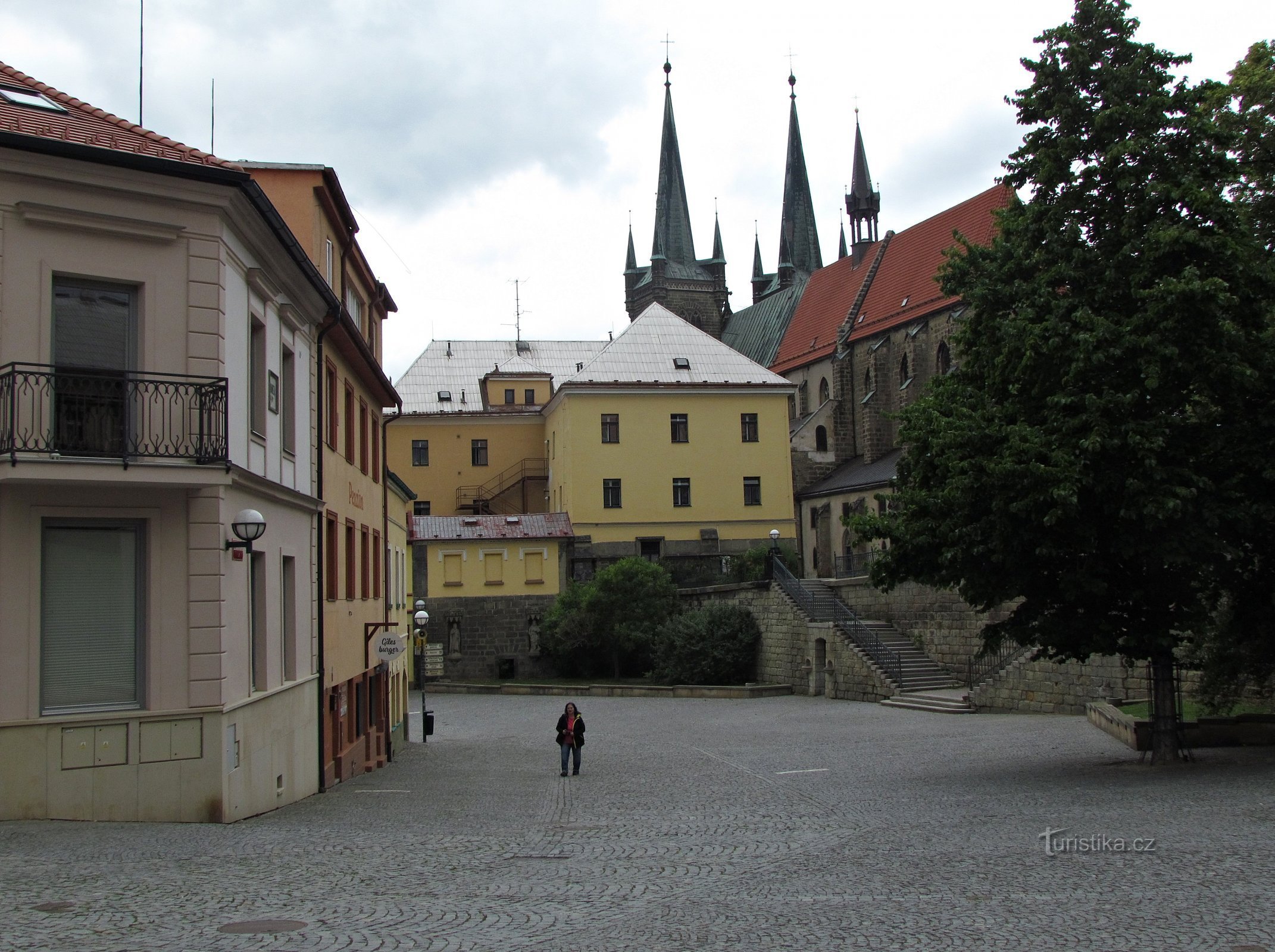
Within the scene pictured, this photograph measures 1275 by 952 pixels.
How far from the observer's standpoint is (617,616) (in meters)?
49.5

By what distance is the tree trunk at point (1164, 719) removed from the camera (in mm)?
18078

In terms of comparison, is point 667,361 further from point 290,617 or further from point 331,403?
point 290,617

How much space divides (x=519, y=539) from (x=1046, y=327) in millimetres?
39381

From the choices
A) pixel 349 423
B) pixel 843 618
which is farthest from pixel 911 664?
pixel 349 423

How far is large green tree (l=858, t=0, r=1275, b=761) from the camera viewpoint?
16.5 metres

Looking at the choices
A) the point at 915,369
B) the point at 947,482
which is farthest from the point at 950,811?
the point at 915,369

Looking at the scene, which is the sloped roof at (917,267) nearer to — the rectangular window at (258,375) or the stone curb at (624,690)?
the stone curb at (624,690)

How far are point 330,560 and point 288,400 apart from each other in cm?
390

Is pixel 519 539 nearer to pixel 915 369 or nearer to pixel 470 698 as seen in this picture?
pixel 470 698

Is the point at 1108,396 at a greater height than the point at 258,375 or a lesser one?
lesser

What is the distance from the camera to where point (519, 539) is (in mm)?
55219

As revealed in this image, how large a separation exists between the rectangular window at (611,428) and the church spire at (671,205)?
130 feet

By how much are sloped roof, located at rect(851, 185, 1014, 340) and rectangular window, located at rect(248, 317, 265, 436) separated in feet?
161

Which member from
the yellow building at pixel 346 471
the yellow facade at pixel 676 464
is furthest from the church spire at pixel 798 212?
the yellow building at pixel 346 471
